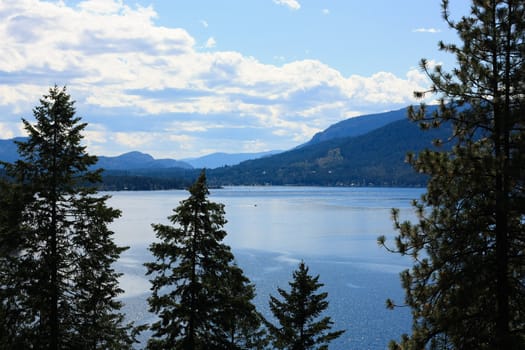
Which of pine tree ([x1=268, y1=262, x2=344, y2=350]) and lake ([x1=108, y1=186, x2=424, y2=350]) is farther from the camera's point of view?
lake ([x1=108, y1=186, x2=424, y2=350])

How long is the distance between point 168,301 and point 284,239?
86908 millimetres

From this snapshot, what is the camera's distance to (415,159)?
36.2ft

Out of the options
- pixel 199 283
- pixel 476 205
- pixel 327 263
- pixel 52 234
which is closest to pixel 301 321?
pixel 199 283

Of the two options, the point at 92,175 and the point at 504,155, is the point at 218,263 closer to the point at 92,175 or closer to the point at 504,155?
the point at 92,175

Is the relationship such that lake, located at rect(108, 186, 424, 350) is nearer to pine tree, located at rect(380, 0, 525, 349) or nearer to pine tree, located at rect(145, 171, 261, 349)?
pine tree, located at rect(145, 171, 261, 349)

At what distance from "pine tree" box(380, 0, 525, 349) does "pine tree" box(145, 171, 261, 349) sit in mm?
6524

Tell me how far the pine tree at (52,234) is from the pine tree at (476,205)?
818cm

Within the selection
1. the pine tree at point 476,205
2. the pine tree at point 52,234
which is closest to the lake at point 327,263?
the pine tree at point 476,205

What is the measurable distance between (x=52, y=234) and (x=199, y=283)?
15.6ft

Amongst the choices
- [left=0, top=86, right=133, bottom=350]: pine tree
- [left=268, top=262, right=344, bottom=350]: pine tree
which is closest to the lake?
[left=268, top=262, right=344, bottom=350]: pine tree

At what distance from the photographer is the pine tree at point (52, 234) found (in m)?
13.4

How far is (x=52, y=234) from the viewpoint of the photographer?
1399cm

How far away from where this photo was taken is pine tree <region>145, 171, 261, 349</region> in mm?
15844

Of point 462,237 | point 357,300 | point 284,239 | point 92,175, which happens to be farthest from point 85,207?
point 284,239
